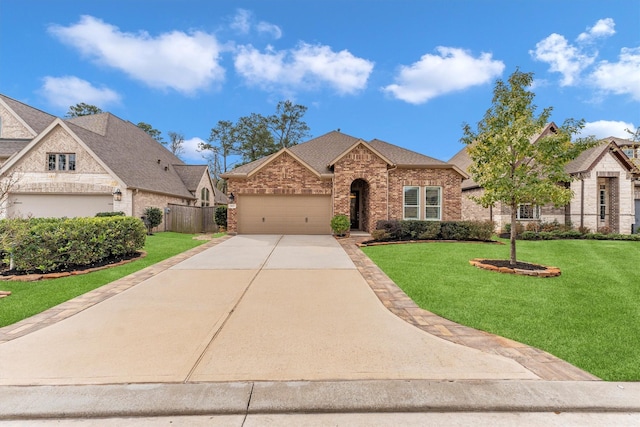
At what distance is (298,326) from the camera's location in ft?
13.2

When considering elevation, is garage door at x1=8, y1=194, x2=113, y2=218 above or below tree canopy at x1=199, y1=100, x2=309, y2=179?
below

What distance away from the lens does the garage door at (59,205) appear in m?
15.6

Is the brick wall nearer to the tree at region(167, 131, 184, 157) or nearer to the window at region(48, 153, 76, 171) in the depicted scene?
the window at region(48, 153, 76, 171)

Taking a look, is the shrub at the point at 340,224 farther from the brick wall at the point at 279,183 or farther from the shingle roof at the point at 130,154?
the shingle roof at the point at 130,154

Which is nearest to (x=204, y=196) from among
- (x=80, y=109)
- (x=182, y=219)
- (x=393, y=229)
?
(x=182, y=219)

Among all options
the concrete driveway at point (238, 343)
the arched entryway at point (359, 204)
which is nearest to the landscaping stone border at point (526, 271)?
the concrete driveway at point (238, 343)

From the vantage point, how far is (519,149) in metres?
7.35

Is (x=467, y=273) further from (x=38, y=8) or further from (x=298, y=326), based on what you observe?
(x=38, y=8)

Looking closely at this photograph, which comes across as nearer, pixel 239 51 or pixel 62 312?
pixel 62 312

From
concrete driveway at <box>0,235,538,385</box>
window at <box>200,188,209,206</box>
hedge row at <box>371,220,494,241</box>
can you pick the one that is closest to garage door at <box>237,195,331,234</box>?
hedge row at <box>371,220,494,241</box>

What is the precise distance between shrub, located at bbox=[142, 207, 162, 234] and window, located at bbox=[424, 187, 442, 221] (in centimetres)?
1517

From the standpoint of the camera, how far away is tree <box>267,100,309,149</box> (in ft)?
112

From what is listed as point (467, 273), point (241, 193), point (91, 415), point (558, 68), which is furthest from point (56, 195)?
point (558, 68)

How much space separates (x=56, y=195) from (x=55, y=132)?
3421 millimetres
